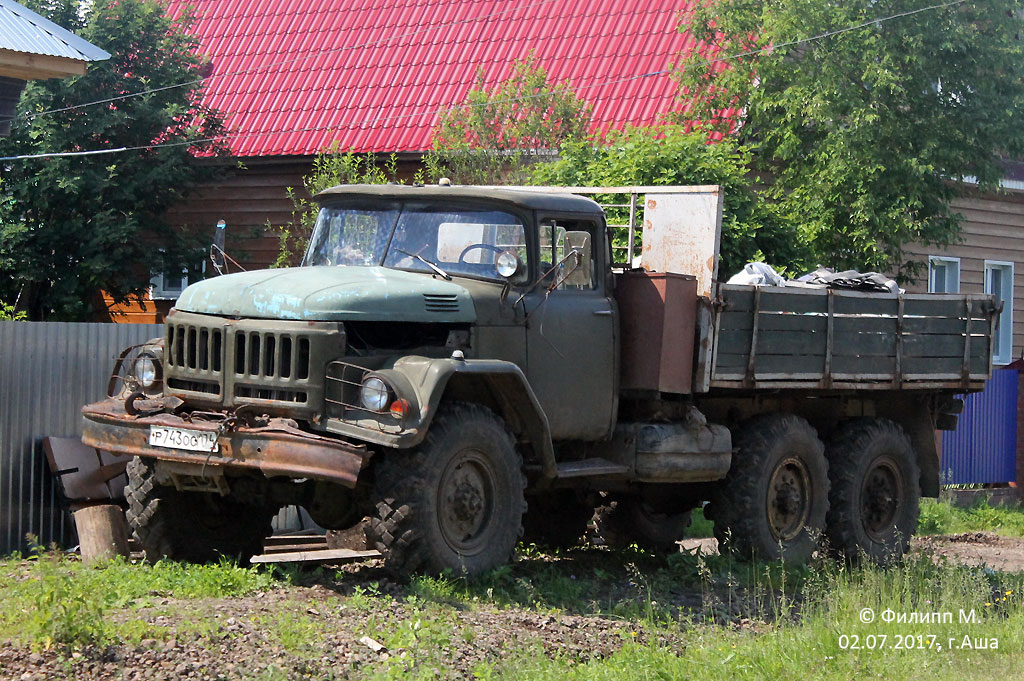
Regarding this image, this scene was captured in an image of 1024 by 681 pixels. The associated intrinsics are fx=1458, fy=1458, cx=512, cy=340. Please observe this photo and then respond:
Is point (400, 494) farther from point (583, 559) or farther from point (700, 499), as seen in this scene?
point (700, 499)

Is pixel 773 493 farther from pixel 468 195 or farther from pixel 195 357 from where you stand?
pixel 195 357

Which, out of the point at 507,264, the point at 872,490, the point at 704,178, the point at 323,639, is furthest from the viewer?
the point at 704,178

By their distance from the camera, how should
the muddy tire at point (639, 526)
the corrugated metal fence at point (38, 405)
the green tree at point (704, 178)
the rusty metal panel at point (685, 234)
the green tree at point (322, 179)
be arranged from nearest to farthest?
1. the corrugated metal fence at point (38, 405)
2. the rusty metal panel at point (685, 234)
3. the muddy tire at point (639, 526)
4. the green tree at point (704, 178)
5. the green tree at point (322, 179)

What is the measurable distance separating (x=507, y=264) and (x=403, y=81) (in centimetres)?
1338

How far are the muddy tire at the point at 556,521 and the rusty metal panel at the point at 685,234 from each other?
1901 millimetres

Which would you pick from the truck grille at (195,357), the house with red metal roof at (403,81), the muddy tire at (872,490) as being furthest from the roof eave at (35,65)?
the house with red metal roof at (403,81)

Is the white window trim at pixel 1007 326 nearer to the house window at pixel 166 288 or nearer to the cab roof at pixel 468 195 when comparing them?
the house window at pixel 166 288

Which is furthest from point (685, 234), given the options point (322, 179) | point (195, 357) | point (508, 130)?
point (322, 179)

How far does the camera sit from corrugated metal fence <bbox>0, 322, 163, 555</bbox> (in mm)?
10016

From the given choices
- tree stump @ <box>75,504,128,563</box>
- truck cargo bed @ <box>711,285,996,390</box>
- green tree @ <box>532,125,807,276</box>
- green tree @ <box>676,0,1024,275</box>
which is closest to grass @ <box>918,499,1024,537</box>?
truck cargo bed @ <box>711,285,996,390</box>

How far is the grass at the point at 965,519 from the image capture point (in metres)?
14.4

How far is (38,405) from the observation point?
10234mm

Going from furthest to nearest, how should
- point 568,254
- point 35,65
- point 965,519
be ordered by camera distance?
point 965,519 < point 35,65 < point 568,254

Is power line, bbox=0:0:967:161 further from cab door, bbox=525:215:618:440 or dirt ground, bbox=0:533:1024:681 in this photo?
dirt ground, bbox=0:533:1024:681
